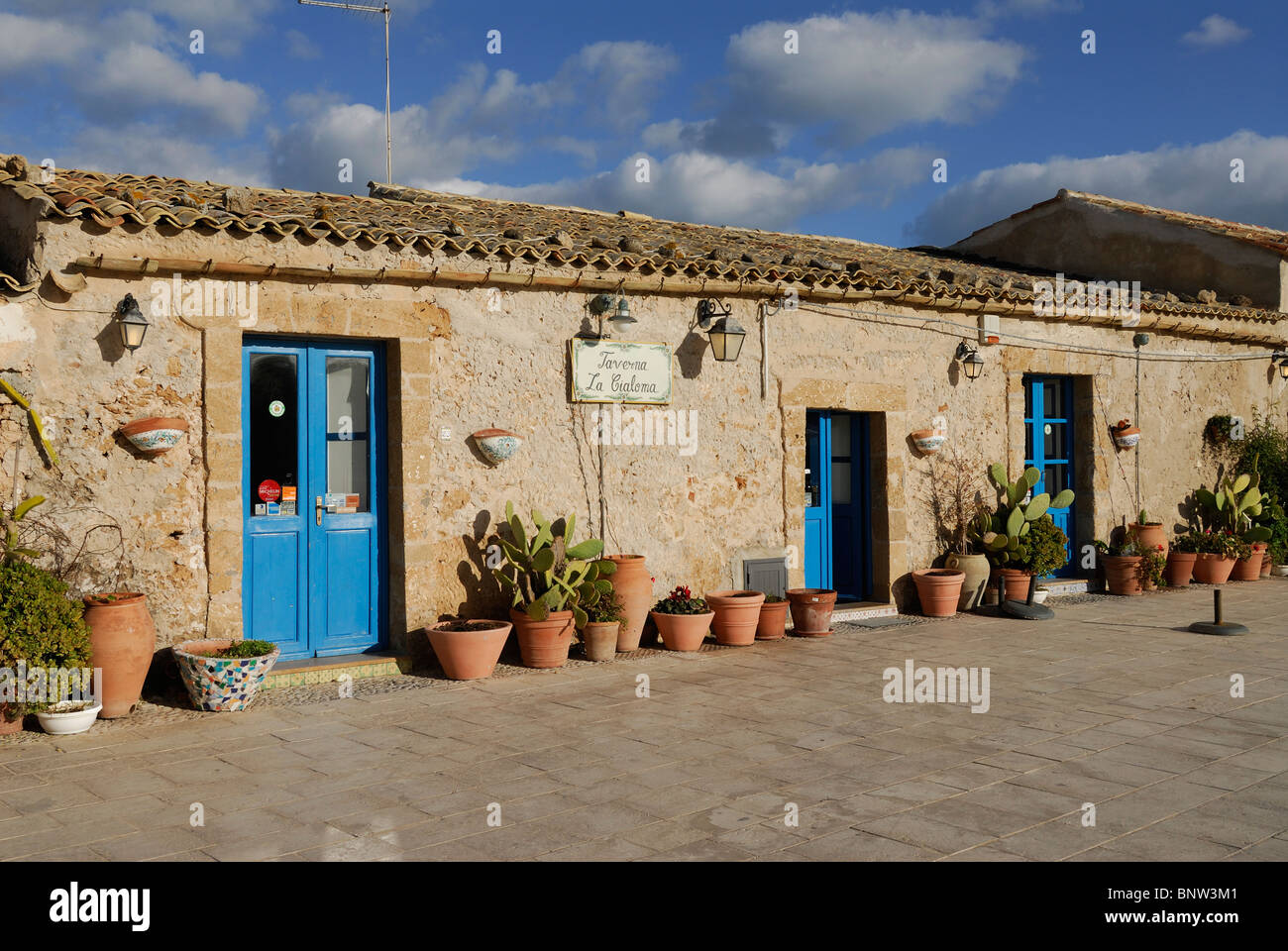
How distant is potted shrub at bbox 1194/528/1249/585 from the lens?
459 inches

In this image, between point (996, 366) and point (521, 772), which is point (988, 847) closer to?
point (521, 772)

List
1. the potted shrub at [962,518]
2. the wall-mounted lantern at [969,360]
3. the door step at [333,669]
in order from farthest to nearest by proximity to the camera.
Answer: the wall-mounted lantern at [969,360]
the potted shrub at [962,518]
the door step at [333,669]

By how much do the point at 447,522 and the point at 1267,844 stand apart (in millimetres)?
5198

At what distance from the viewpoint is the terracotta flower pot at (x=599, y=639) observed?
7465mm

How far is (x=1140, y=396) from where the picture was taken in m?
11.8

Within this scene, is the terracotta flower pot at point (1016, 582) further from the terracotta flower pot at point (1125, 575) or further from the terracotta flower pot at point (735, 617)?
the terracotta flower pot at point (735, 617)

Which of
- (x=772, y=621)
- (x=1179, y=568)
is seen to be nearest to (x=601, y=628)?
(x=772, y=621)

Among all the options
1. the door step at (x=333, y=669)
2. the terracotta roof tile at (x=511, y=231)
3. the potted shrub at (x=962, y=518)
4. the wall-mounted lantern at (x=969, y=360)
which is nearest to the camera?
the terracotta roof tile at (x=511, y=231)

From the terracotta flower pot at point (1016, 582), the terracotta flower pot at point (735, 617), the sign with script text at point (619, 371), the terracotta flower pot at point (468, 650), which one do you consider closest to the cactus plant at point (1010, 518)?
the terracotta flower pot at point (1016, 582)

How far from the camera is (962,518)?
10102 mm

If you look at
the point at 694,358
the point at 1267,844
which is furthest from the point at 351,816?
the point at 694,358

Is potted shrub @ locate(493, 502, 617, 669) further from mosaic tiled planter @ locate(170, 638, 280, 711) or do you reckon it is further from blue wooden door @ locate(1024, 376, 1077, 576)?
blue wooden door @ locate(1024, 376, 1077, 576)

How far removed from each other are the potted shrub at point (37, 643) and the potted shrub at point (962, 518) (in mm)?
7318

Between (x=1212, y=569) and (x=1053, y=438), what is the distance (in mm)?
2390
